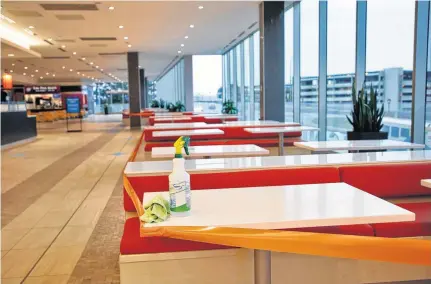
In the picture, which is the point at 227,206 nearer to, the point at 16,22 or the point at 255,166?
the point at 255,166

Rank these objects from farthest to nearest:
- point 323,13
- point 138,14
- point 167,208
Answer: point 138,14
point 323,13
point 167,208

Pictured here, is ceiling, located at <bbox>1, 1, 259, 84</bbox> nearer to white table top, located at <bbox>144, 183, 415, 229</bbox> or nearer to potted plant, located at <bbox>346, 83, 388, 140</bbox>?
potted plant, located at <bbox>346, 83, 388, 140</bbox>

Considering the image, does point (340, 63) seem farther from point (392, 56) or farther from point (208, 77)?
point (208, 77)

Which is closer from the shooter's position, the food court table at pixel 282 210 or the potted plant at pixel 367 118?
the food court table at pixel 282 210

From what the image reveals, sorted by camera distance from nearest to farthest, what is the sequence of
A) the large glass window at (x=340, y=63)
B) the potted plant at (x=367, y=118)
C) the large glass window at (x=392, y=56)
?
the potted plant at (x=367, y=118), the large glass window at (x=392, y=56), the large glass window at (x=340, y=63)

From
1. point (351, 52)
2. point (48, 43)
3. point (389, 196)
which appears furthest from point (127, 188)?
point (48, 43)

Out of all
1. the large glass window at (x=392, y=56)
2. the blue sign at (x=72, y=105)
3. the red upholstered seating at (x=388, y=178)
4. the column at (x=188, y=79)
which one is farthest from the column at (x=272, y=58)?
the blue sign at (x=72, y=105)

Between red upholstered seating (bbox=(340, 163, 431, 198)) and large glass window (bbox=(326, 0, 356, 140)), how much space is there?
15.7 ft

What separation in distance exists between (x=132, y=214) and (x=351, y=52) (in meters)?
6.13

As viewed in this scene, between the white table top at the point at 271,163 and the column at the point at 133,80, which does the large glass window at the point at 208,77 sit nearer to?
the column at the point at 133,80

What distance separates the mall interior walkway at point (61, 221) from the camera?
3.05 meters

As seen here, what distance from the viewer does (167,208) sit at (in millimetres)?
1924

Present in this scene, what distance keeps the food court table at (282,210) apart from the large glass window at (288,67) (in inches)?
332

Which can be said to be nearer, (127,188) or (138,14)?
(127,188)
